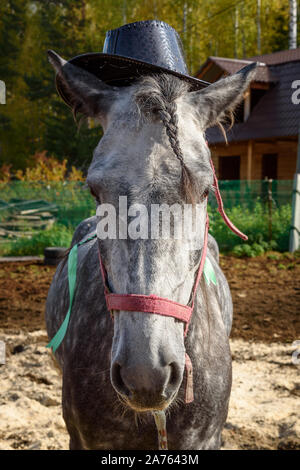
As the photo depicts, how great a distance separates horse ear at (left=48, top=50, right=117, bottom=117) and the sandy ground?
2.79 metres

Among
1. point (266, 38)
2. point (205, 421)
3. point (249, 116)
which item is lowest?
point (205, 421)

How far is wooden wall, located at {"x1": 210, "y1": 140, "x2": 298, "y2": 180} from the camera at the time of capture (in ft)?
58.4

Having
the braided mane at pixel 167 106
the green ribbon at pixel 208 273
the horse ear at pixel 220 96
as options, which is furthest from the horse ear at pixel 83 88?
the green ribbon at pixel 208 273

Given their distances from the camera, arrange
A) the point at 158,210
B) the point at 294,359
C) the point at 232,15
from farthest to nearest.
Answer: the point at 232,15 < the point at 294,359 < the point at 158,210

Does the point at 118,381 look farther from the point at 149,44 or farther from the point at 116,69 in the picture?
the point at 149,44

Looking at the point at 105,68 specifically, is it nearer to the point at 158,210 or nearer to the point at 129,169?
the point at 129,169

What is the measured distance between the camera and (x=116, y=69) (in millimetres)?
2090

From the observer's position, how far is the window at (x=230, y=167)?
20844 mm

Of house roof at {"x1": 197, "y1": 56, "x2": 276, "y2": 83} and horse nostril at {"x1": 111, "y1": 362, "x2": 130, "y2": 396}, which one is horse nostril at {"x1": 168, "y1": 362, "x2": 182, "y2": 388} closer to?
horse nostril at {"x1": 111, "y1": 362, "x2": 130, "y2": 396}

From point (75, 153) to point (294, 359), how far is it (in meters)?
21.9

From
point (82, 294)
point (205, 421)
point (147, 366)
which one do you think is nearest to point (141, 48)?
point (82, 294)

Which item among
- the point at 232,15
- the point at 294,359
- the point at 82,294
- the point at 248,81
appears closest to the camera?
the point at 248,81

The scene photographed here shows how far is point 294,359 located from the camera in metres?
4.87

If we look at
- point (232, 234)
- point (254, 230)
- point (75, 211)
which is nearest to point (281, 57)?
point (254, 230)
